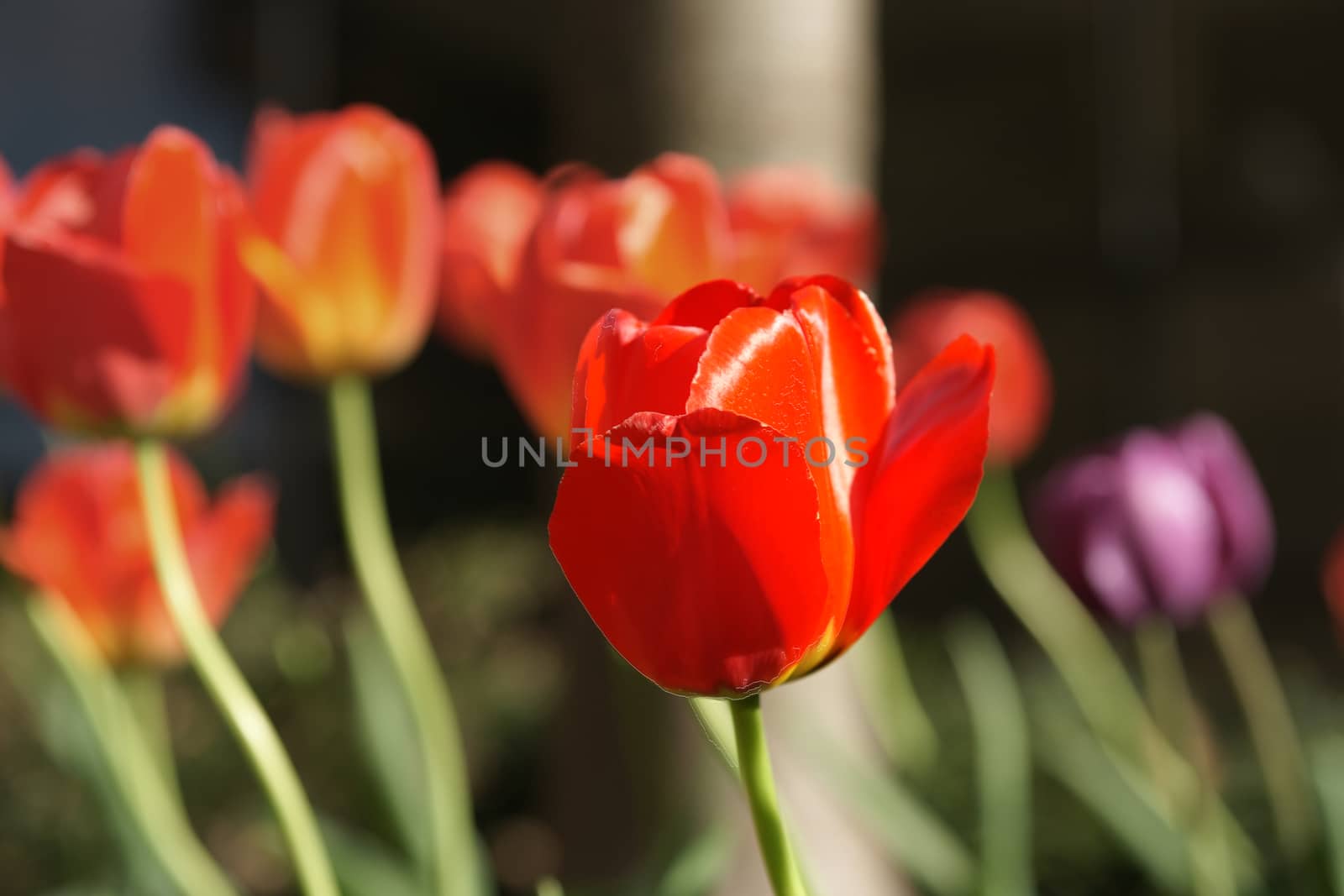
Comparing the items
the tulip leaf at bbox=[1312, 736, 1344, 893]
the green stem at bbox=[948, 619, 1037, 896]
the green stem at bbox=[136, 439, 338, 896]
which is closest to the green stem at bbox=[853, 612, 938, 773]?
the green stem at bbox=[948, 619, 1037, 896]

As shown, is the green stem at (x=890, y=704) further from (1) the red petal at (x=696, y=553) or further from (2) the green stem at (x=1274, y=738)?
(1) the red petal at (x=696, y=553)

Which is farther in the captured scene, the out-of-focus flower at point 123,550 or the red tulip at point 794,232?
the out-of-focus flower at point 123,550

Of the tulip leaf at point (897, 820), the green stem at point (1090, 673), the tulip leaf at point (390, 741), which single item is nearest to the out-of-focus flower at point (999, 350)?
the green stem at point (1090, 673)

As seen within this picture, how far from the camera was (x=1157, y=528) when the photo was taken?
823 mm

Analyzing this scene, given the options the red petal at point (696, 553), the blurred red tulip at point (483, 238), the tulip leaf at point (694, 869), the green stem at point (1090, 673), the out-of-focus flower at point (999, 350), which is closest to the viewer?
the red petal at point (696, 553)

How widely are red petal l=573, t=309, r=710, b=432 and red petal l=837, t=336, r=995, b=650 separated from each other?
59 millimetres

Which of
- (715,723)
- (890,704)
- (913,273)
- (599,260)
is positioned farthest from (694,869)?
(913,273)

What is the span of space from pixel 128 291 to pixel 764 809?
0.34 m

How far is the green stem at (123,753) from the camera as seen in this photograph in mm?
654

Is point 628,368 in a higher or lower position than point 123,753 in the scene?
higher

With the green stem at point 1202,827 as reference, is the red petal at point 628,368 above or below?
above

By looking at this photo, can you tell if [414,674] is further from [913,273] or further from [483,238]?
[913,273]

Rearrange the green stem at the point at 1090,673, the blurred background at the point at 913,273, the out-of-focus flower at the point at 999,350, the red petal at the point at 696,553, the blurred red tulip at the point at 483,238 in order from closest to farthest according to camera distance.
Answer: the red petal at the point at 696,553
the blurred red tulip at the point at 483,238
the green stem at the point at 1090,673
the out-of-focus flower at the point at 999,350
the blurred background at the point at 913,273

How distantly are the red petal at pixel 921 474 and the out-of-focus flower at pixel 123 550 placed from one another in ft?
1.87
